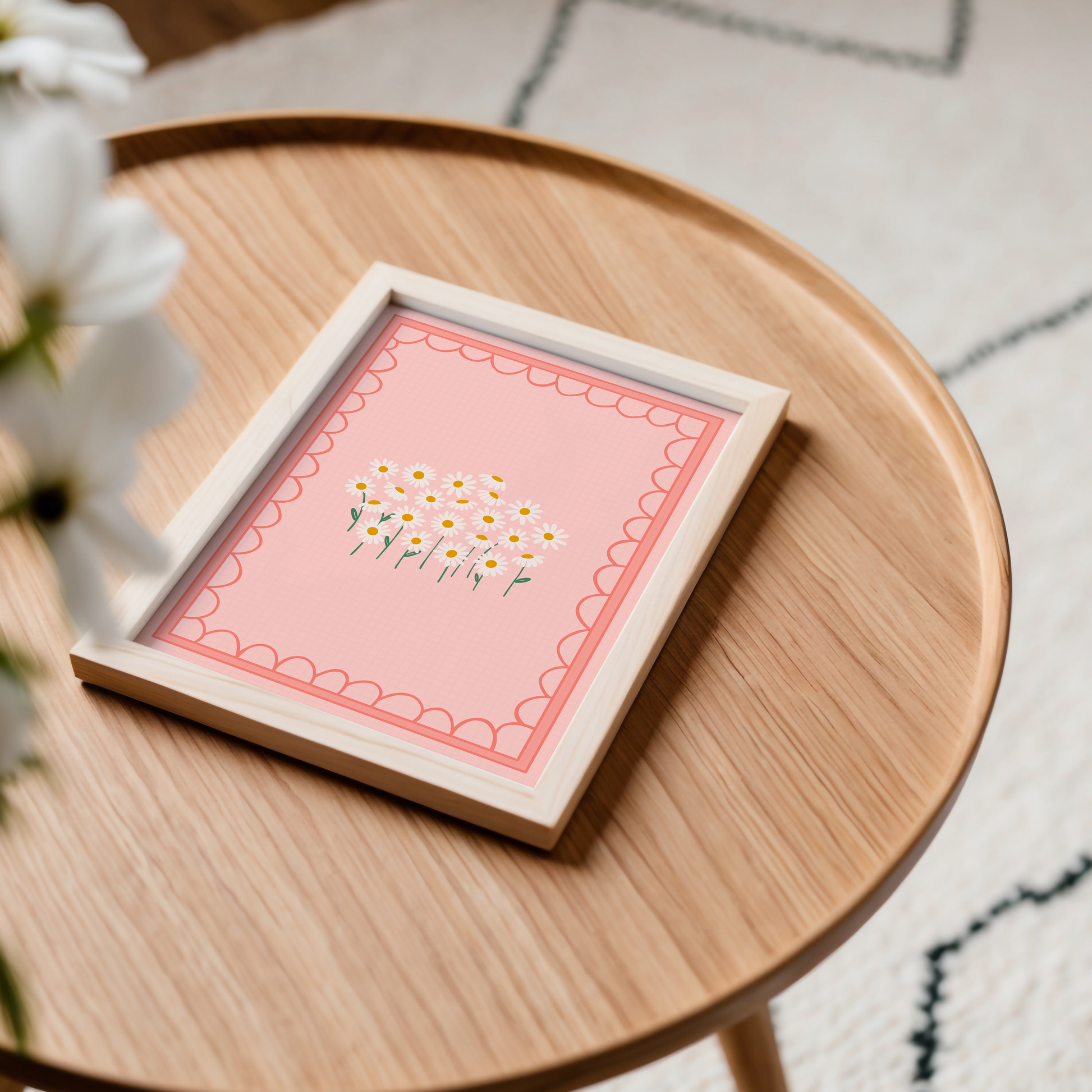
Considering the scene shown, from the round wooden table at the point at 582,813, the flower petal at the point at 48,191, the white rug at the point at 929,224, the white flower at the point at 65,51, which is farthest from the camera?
the white rug at the point at 929,224

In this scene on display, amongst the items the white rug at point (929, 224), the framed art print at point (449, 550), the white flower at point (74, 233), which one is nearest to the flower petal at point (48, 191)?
the white flower at point (74, 233)

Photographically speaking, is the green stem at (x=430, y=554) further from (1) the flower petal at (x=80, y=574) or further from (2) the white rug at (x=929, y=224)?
(2) the white rug at (x=929, y=224)

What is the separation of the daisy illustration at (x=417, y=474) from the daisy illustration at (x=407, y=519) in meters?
0.02

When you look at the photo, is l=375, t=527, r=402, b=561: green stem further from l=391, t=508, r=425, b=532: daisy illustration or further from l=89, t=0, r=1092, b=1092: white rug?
l=89, t=0, r=1092, b=1092: white rug

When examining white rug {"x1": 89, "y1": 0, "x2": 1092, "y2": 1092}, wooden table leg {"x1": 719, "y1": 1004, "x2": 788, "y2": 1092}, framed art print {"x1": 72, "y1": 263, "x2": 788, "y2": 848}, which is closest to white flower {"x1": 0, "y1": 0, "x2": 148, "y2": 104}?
framed art print {"x1": 72, "y1": 263, "x2": 788, "y2": 848}

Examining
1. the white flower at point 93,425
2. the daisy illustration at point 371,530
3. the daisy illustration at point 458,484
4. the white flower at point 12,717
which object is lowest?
the white flower at point 12,717

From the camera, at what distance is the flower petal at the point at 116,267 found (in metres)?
0.25

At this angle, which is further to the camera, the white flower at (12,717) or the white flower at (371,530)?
the white flower at (371,530)

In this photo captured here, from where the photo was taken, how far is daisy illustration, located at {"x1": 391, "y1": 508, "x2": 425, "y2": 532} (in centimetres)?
58

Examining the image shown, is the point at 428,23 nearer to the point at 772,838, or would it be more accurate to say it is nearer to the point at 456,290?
the point at 456,290

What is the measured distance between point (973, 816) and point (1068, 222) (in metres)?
0.77

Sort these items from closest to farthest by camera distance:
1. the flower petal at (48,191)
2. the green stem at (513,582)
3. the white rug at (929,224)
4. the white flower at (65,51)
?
the flower petal at (48,191)
the white flower at (65,51)
the green stem at (513,582)
the white rug at (929,224)

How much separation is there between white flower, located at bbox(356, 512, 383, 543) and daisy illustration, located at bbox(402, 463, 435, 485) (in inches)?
1.1

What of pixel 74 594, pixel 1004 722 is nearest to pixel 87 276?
pixel 74 594
